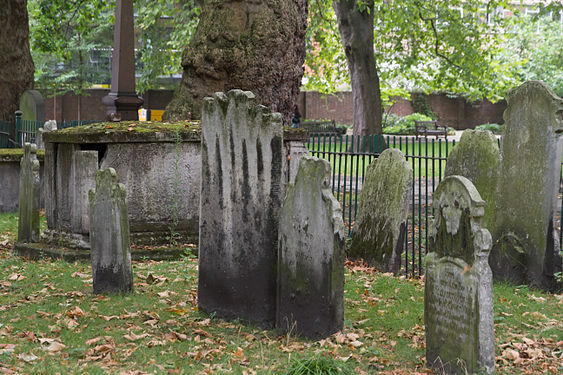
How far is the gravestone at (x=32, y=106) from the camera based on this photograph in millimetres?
17562

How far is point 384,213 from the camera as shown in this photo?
9070mm

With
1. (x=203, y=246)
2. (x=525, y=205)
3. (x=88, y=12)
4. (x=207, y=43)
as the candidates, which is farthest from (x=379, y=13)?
(x=203, y=246)

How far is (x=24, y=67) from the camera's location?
1941cm

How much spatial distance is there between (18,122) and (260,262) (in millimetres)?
12573

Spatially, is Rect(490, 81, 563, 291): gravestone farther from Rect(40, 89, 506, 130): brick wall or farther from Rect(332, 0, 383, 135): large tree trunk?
Rect(40, 89, 506, 130): brick wall

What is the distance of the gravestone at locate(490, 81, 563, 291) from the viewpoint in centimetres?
816

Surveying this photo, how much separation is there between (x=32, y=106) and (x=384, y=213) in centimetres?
1157

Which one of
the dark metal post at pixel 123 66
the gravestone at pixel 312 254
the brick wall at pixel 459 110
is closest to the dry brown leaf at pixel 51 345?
the gravestone at pixel 312 254

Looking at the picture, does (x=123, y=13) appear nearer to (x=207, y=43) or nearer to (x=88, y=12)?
(x=207, y=43)

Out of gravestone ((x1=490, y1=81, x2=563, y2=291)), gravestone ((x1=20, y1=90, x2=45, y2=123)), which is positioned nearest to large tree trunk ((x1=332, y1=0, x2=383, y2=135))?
gravestone ((x1=20, y1=90, x2=45, y2=123))

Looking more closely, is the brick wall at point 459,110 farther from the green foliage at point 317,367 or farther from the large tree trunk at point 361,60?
the green foliage at point 317,367

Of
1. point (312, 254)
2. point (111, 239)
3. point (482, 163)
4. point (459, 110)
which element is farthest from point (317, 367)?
point (459, 110)

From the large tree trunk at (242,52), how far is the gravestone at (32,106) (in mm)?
7493

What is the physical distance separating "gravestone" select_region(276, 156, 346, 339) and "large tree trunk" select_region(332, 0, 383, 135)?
49.4 feet
